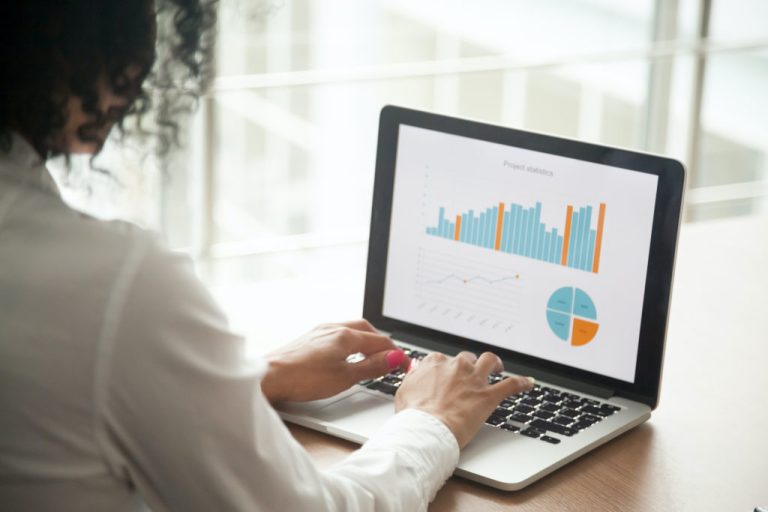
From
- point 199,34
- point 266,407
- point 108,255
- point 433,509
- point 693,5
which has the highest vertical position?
point 693,5

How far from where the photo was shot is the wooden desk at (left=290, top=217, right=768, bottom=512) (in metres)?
1.03

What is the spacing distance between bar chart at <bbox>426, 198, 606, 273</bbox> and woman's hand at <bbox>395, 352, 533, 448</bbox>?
0.15 m

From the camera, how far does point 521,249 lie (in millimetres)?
1249

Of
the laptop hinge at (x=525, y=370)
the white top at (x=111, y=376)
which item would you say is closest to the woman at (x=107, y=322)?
the white top at (x=111, y=376)

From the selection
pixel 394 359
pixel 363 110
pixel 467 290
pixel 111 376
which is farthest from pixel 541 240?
pixel 363 110

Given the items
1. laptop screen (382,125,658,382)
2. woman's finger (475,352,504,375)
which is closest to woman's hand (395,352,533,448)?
woman's finger (475,352,504,375)

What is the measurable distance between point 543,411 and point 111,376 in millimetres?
594

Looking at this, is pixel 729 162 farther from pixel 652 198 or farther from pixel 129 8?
pixel 129 8

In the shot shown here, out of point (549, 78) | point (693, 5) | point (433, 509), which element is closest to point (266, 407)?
point (433, 509)

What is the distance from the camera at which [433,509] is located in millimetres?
1000

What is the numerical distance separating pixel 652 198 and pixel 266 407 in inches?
21.7

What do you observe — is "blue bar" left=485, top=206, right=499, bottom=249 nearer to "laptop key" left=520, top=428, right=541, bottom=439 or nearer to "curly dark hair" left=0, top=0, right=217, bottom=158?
"laptop key" left=520, top=428, right=541, bottom=439

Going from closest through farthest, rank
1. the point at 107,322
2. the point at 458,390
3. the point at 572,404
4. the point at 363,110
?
1. the point at 107,322
2. the point at 458,390
3. the point at 572,404
4. the point at 363,110

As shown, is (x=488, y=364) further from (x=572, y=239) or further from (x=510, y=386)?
(x=572, y=239)
